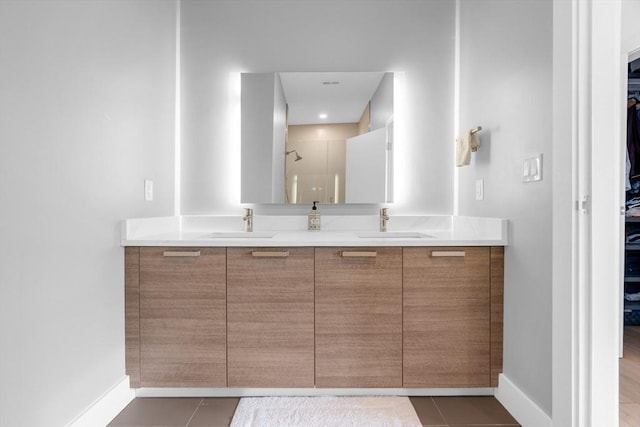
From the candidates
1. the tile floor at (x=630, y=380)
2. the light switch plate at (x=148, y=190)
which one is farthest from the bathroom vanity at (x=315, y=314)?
the tile floor at (x=630, y=380)

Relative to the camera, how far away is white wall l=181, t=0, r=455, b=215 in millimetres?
2227

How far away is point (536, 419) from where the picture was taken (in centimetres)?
144

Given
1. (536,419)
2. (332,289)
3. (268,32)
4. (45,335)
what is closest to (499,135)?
(332,289)

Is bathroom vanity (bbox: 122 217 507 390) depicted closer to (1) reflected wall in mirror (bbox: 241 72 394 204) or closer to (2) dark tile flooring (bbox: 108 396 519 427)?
(2) dark tile flooring (bbox: 108 396 519 427)

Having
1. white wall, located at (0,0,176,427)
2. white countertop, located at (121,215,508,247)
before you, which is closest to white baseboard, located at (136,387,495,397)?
white wall, located at (0,0,176,427)

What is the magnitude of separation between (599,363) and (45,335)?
198cm

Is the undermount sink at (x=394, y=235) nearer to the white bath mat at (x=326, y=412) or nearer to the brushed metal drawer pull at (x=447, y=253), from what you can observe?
the brushed metal drawer pull at (x=447, y=253)

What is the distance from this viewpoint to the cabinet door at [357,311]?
169 centimetres

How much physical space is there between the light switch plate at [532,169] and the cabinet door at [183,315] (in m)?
1.43

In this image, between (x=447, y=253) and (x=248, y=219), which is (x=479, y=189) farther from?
(x=248, y=219)

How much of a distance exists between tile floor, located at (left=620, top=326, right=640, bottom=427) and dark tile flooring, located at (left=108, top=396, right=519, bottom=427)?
581 mm

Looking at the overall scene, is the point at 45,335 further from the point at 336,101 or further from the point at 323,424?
the point at 336,101

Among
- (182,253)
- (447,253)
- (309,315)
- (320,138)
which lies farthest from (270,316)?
(320,138)

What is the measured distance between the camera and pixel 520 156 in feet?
5.08
